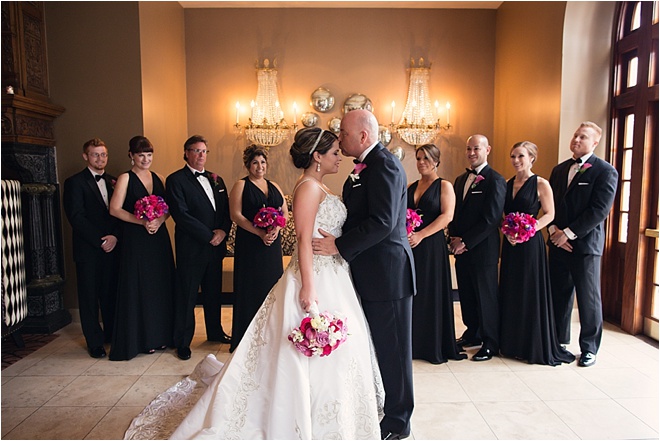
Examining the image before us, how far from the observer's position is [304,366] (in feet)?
Answer: 8.60

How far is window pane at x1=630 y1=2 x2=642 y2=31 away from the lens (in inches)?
193

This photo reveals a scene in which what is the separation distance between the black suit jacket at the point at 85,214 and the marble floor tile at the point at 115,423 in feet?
5.22

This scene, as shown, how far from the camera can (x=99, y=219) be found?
4.48m

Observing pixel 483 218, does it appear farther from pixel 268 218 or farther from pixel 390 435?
pixel 390 435

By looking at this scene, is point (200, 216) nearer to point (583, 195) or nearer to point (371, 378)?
point (371, 378)

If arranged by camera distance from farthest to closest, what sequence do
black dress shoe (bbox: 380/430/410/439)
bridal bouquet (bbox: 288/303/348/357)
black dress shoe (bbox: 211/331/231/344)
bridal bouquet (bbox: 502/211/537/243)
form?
black dress shoe (bbox: 211/331/231/344), bridal bouquet (bbox: 502/211/537/243), black dress shoe (bbox: 380/430/410/439), bridal bouquet (bbox: 288/303/348/357)

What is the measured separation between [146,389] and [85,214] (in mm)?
1658

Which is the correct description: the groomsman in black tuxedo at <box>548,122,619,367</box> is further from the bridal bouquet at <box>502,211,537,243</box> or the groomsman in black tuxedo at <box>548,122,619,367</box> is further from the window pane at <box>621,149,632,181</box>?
the window pane at <box>621,149,632,181</box>

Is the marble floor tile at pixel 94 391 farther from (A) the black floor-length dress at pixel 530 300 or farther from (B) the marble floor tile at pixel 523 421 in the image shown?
(A) the black floor-length dress at pixel 530 300

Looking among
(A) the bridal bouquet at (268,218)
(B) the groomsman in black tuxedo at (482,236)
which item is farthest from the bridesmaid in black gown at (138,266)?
(B) the groomsman in black tuxedo at (482,236)

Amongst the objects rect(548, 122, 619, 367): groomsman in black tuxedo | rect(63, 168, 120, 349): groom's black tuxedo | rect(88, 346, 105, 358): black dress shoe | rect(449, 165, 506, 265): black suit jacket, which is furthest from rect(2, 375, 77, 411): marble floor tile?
rect(548, 122, 619, 367): groomsman in black tuxedo

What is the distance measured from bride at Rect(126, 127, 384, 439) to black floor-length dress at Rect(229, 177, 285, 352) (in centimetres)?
161

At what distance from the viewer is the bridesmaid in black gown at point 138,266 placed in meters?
4.29

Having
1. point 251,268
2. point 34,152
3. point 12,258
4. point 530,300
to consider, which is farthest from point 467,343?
point 34,152
